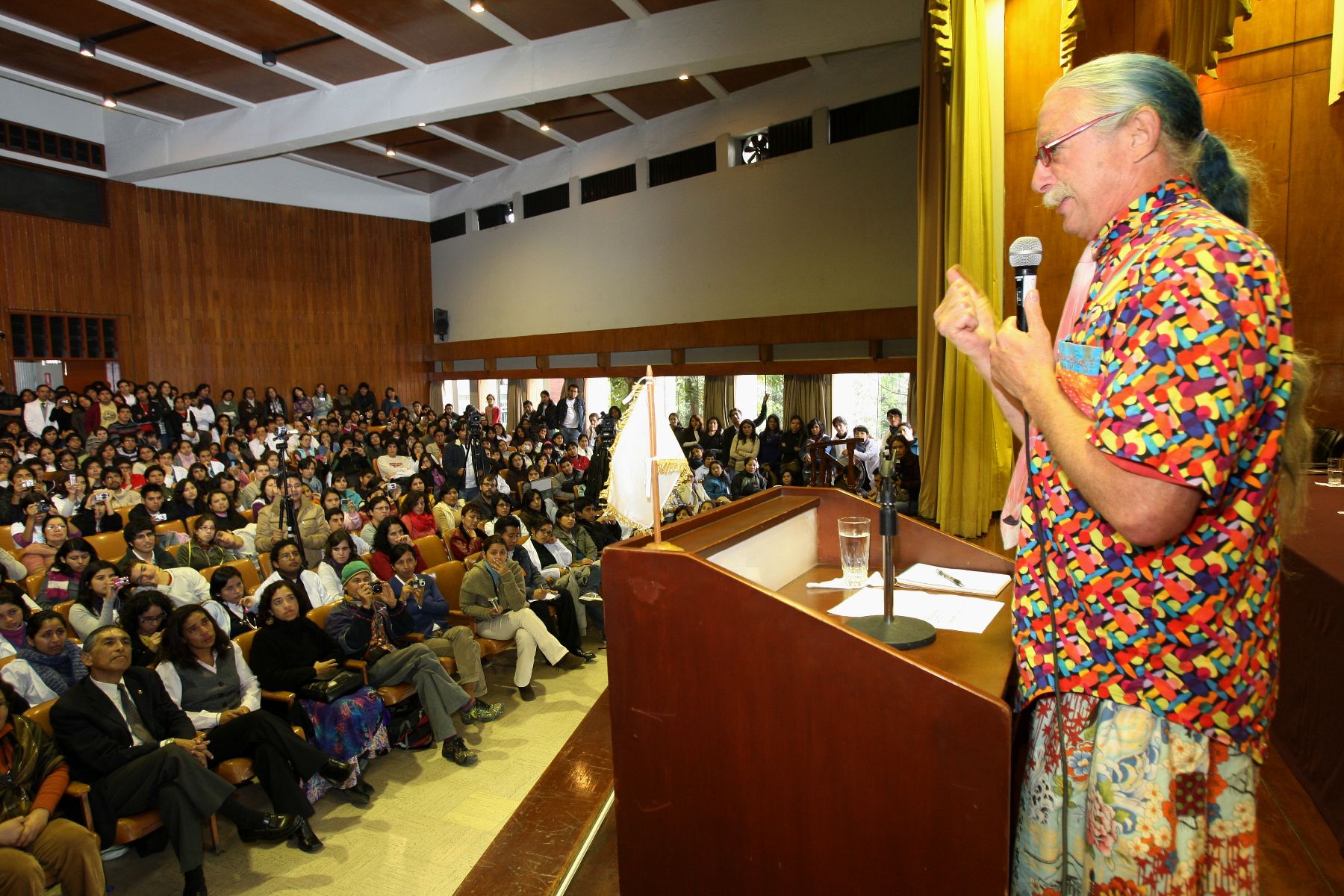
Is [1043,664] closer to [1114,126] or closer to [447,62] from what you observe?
[1114,126]

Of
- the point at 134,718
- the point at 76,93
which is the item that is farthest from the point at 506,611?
the point at 76,93

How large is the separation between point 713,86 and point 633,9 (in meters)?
3.00

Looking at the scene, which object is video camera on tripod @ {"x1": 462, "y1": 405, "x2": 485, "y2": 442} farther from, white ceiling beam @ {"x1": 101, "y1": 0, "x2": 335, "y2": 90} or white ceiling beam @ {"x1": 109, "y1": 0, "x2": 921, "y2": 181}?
white ceiling beam @ {"x1": 101, "y1": 0, "x2": 335, "y2": 90}

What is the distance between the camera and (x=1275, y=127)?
12.3 feet

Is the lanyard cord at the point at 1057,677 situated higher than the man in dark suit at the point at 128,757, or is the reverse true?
the lanyard cord at the point at 1057,677

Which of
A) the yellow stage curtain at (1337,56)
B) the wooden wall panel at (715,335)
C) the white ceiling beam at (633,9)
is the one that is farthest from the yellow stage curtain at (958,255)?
the wooden wall panel at (715,335)

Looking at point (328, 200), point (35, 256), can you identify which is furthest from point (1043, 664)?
point (328, 200)

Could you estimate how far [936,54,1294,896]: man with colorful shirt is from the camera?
693mm

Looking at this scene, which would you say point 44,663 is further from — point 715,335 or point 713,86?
point 713,86

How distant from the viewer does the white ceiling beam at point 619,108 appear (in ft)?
34.7

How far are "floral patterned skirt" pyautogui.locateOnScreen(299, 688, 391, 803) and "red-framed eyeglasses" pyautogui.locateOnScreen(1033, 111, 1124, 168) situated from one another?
3.50 m

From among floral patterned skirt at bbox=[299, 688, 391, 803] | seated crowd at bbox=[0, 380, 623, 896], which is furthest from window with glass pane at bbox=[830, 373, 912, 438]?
floral patterned skirt at bbox=[299, 688, 391, 803]

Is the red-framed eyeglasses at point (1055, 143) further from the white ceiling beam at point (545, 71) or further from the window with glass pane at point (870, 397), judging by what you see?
the window with glass pane at point (870, 397)

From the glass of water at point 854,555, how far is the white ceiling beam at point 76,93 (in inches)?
492
